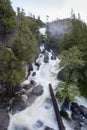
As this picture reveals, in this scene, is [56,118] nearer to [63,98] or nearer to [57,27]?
[63,98]

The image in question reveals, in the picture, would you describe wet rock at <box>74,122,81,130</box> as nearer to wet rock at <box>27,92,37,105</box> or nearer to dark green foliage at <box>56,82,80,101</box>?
dark green foliage at <box>56,82,80,101</box>

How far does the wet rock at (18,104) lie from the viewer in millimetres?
22391

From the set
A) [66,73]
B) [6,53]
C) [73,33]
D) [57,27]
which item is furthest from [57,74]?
[57,27]

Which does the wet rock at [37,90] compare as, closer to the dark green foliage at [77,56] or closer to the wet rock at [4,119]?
the dark green foliage at [77,56]

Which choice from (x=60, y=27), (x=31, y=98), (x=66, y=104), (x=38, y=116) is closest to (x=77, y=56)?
(x=66, y=104)

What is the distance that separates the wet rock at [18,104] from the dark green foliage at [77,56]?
5913 mm

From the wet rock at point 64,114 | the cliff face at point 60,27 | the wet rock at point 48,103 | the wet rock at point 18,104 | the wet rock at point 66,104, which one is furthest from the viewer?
the cliff face at point 60,27

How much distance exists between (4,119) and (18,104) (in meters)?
3.05

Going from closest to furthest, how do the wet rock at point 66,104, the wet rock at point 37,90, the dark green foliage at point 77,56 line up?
the dark green foliage at point 77,56, the wet rock at point 66,104, the wet rock at point 37,90

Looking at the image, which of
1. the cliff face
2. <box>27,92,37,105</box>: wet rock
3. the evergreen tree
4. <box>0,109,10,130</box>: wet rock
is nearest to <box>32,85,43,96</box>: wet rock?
<box>27,92,37,105</box>: wet rock

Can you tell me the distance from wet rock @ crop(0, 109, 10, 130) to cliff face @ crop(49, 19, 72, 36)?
81.7 feet

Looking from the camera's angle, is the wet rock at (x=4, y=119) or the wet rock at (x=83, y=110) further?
the wet rock at (x=83, y=110)

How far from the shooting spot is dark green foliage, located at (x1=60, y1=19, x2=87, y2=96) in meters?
22.8

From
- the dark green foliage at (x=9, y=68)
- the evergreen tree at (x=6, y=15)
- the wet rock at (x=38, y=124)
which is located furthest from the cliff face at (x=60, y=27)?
the wet rock at (x=38, y=124)
